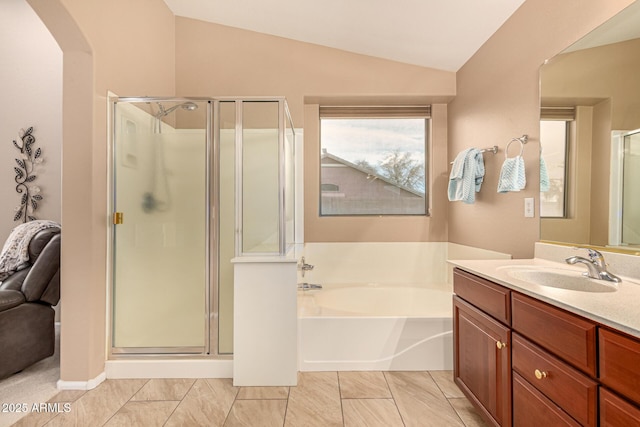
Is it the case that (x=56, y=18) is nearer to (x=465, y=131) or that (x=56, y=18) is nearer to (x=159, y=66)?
(x=159, y=66)

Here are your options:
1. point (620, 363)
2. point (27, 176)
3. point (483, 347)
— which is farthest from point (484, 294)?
point (27, 176)

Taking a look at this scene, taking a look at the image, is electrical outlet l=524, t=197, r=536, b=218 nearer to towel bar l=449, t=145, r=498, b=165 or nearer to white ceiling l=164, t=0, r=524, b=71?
towel bar l=449, t=145, r=498, b=165

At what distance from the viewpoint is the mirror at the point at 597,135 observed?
1.34m

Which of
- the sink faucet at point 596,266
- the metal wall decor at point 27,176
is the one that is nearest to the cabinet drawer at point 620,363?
the sink faucet at point 596,266

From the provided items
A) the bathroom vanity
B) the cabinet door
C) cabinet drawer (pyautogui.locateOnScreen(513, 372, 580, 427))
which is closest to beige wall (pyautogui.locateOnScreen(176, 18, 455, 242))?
the bathroom vanity

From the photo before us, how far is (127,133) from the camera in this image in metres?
2.09

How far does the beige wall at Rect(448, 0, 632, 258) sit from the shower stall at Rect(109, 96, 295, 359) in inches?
61.8

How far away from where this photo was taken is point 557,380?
3.38 feet

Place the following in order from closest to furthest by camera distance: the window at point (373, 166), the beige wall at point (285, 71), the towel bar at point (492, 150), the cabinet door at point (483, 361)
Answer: the cabinet door at point (483, 361), the towel bar at point (492, 150), the beige wall at point (285, 71), the window at point (373, 166)

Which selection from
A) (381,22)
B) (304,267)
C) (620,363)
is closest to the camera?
(620,363)

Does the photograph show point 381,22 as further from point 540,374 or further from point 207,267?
point 540,374

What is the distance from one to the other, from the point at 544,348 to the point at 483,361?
0.42 meters

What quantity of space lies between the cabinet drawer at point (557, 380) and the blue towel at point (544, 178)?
1.02 m

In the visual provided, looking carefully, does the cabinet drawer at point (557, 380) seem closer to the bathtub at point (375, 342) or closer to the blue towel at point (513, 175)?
the bathtub at point (375, 342)
